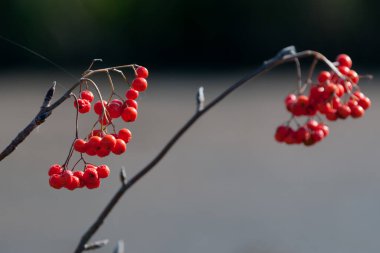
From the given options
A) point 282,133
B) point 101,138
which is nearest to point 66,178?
point 101,138

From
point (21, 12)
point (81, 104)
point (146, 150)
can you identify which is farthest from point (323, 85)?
point (21, 12)

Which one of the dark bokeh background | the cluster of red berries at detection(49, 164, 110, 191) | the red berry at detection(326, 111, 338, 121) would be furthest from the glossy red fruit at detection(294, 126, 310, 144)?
the dark bokeh background

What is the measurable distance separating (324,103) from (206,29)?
43.5 feet

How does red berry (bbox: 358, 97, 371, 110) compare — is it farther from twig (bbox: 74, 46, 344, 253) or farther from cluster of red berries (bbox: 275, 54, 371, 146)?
twig (bbox: 74, 46, 344, 253)

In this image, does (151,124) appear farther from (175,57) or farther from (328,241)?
(328,241)

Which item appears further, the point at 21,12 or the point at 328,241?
the point at 21,12

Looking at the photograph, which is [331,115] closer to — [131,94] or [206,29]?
[131,94]

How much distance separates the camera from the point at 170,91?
1383 cm

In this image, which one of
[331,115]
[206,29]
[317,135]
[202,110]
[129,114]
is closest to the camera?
[202,110]

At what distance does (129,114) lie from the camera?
173 cm

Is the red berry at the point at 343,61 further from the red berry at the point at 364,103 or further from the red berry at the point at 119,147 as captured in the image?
the red berry at the point at 119,147

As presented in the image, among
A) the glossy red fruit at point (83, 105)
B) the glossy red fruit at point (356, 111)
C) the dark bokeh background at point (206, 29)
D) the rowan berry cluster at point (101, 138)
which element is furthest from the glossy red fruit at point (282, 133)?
the dark bokeh background at point (206, 29)

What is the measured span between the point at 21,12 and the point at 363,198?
21.7 feet

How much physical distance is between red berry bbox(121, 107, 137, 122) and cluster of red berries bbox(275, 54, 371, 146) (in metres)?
0.27
